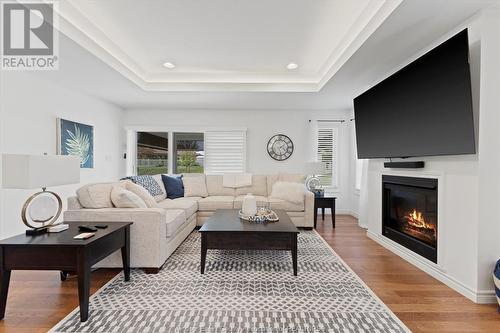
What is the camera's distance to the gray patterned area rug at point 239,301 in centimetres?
184

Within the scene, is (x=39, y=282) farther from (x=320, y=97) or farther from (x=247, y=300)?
(x=320, y=97)

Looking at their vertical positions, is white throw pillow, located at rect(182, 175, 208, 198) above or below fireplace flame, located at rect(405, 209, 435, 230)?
above

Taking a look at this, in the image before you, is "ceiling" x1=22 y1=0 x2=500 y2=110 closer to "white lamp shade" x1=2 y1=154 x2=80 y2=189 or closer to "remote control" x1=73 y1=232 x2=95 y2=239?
"white lamp shade" x1=2 y1=154 x2=80 y2=189

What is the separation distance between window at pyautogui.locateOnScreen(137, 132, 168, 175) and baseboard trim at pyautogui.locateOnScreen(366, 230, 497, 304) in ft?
15.6

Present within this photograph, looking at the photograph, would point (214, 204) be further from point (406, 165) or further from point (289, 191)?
point (406, 165)

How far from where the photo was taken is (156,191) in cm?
437

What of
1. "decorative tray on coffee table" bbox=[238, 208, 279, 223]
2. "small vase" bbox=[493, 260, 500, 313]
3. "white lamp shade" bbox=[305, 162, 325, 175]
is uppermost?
"white lamp shade" bbox=[305, 162, 325, 175]

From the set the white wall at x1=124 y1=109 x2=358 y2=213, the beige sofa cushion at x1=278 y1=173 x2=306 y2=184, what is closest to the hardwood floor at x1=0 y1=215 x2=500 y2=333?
the beige sofa cushion at x1=278 y1=173 x2=306 y2=184

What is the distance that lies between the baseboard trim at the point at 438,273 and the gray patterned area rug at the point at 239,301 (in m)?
0.83

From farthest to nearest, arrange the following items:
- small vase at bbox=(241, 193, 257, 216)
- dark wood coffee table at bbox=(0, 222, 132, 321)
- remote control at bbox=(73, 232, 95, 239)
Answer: small vase at bbox=(241, 193, 257, 216)
remote control at bbox=(73, 232, 95, 239)
dark wood coffee table at bbox=(0, 222, 132, 321)

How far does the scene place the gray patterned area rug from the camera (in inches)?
72.4

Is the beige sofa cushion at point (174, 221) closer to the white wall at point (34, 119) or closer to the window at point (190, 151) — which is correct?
the white wall at point (34, 119)

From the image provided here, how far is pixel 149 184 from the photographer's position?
4258 millimetres

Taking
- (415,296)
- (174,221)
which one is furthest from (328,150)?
(174,221)
